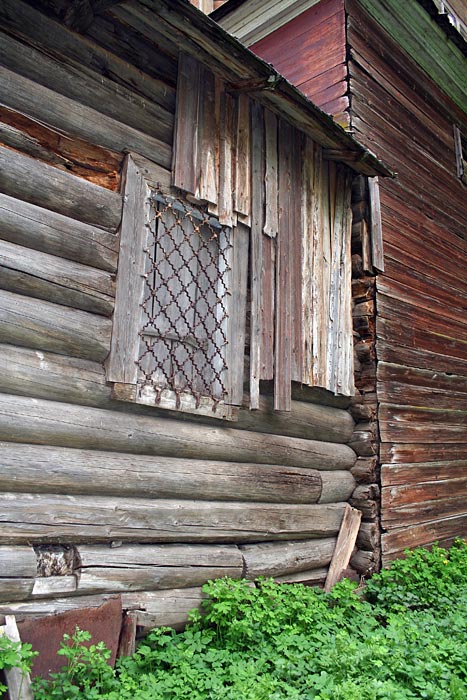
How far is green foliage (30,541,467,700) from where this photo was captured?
2.92 m

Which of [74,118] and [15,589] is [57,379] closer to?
[15,589]

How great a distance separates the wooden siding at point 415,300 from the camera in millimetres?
5664

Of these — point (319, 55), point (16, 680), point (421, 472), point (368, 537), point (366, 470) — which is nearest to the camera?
point (16, 680)

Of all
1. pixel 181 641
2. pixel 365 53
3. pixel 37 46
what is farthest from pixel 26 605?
pixel 365 53

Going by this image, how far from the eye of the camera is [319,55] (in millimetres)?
6469

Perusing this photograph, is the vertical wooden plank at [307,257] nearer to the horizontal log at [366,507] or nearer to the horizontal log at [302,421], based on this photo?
the horizontal log at [302,421]

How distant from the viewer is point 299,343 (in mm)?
4785

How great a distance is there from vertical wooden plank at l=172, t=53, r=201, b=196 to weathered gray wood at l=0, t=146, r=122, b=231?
0.59 m

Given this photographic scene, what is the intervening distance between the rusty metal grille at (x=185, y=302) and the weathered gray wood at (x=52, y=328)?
372 millimetres

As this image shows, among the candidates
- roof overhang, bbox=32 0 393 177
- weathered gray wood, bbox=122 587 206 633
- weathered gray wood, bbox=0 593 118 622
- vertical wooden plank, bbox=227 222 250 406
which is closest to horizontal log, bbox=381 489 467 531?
vertical wooden plank, bbox=227 222 250 406

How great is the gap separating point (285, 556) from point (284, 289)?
208 cm

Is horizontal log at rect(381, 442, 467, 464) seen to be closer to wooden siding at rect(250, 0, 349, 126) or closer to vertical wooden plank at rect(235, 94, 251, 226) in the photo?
vertical wooden plank at rect(235, 94, 251, 226)

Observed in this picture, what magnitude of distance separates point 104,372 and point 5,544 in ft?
3.55

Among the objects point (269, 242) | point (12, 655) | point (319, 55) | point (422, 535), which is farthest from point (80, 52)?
point (422, 535)
